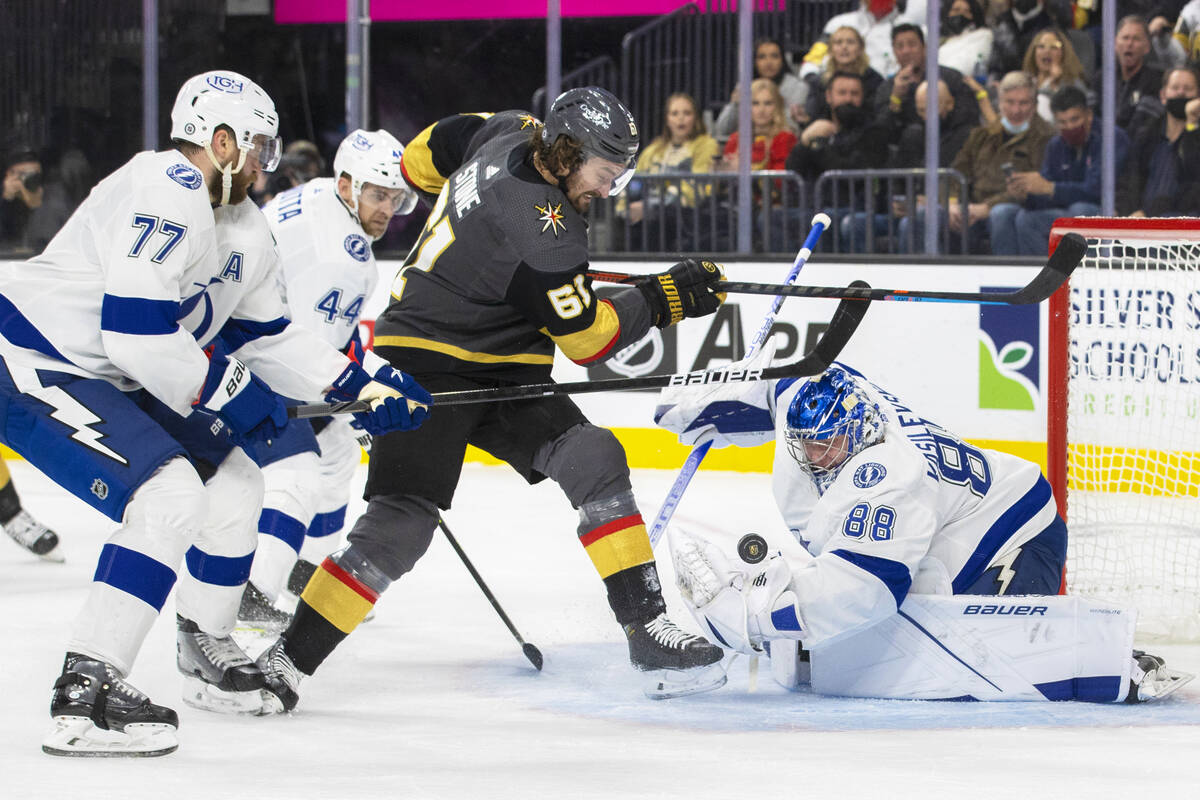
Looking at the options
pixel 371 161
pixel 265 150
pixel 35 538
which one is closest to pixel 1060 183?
pixel 371 161

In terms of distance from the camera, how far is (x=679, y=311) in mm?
2906

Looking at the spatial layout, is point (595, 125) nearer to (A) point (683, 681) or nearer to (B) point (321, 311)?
(A) point (683, 681)

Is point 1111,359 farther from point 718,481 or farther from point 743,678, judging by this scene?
point 718,481

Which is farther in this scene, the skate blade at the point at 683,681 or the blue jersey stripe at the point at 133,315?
the skate blade at the point at 683,681

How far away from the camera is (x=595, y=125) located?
2740 mm

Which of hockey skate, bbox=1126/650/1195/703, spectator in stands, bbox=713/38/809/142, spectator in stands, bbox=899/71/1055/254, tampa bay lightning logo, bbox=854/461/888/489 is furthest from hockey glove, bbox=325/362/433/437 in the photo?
spectator in stands, bbox=713/38/809/142

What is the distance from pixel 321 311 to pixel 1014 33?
3.39 m

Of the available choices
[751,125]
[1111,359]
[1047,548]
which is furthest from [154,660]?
[751,125]

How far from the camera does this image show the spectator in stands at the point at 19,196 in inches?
273

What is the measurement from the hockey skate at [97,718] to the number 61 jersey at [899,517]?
3.48 feet

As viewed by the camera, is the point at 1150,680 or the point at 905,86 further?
the point at 905,86

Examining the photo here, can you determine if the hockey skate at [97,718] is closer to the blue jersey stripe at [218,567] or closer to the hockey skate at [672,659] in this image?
the blue jersey stripe at [218,567]

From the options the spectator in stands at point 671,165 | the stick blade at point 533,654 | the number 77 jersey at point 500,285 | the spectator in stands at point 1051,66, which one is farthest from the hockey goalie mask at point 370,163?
the spectator in stands at point 1051,66

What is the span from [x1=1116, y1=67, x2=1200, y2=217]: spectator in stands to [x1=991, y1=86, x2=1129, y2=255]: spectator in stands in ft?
0.23
